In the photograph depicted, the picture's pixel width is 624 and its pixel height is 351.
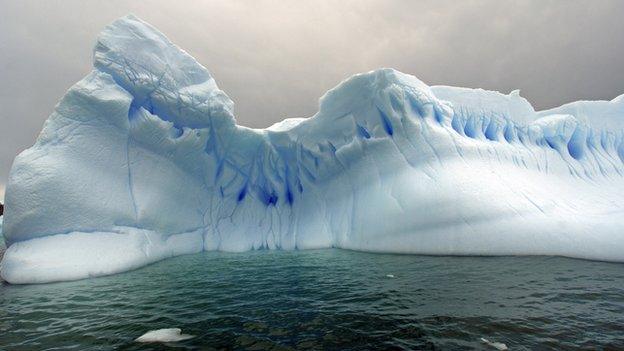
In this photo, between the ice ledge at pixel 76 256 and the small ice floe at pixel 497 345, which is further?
the ice ledge at pixel 76 256

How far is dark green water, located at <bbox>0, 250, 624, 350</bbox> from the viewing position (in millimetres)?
3033

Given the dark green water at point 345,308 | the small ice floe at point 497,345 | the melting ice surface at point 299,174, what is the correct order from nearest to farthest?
1. the small ice floe at point 497,345
2. the dark green water at point 345,308
3. the melting ice surface at point 299,174

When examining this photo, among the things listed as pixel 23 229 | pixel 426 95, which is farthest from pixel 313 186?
pixel 23 229

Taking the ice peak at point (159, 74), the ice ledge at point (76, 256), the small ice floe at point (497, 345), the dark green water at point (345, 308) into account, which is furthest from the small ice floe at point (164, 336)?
the ice peak at point (159, 74)

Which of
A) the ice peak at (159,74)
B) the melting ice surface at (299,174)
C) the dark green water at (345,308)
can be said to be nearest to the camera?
the dark green water at (345,308)

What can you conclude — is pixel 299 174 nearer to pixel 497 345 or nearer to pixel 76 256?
pixel 76 256

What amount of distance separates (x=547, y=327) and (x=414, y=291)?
1776mm

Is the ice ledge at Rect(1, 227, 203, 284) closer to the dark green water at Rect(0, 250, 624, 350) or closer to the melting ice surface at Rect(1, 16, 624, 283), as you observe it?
the melting ice surface at Rect(1, 16, 624, 283)

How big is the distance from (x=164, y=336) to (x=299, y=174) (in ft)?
32.8

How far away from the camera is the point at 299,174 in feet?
42.9

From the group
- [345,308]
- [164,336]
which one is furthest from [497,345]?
[164,336]

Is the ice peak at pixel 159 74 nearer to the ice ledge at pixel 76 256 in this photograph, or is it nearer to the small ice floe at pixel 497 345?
the ice ledge at pixel 76 256

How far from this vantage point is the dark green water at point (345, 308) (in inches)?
119

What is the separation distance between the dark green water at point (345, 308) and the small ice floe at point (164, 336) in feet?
0.38
